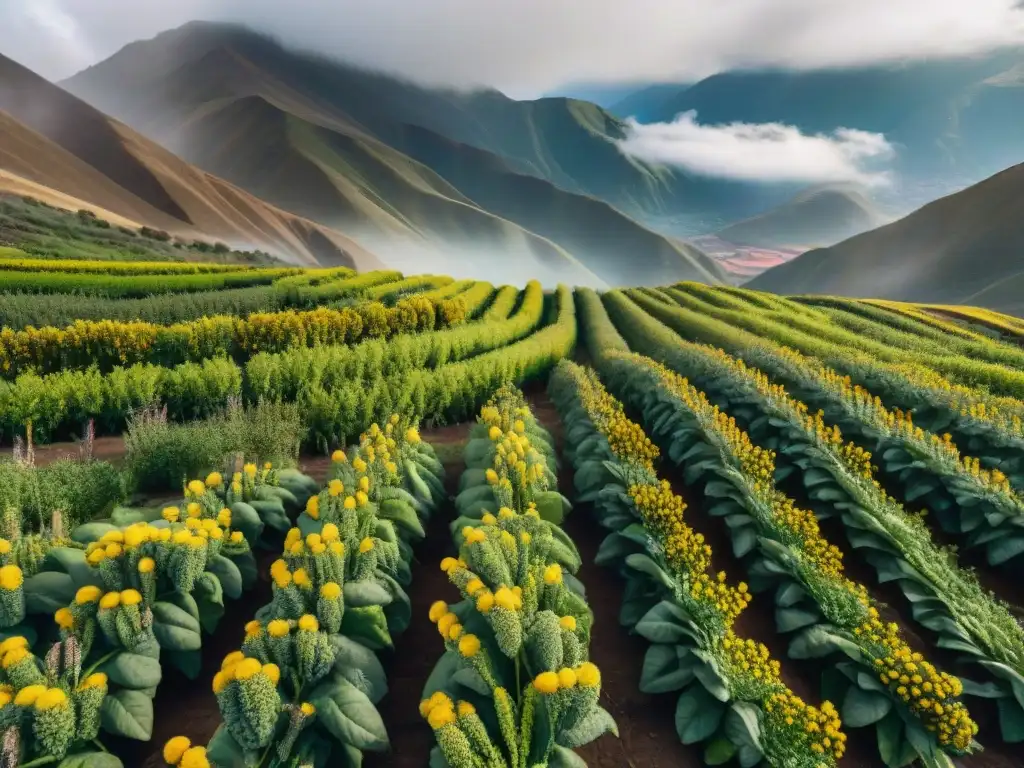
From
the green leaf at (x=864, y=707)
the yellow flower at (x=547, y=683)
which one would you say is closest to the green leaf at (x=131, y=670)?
the yellow flower at (x=547, y=683)

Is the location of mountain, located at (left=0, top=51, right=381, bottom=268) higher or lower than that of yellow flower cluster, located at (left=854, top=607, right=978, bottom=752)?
higher

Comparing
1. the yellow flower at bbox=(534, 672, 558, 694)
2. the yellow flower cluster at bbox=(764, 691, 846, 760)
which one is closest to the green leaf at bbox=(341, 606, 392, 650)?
the yellow flower at bbox=(534, 672, 558, 694)

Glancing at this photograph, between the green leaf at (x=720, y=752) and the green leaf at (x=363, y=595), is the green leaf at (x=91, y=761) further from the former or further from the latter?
the green leaf at (x=720, y=752)

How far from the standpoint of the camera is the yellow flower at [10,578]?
3197 mm

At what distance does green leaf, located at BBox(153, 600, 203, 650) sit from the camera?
11.5 feet

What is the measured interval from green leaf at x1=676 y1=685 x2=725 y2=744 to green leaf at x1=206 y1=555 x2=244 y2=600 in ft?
10.8

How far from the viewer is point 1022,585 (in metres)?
5.75

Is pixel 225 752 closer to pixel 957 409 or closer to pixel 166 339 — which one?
pixel 957 409

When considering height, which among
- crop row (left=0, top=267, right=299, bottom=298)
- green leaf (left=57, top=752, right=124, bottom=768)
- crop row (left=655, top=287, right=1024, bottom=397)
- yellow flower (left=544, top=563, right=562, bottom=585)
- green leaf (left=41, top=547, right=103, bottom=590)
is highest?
crop row (left=655, top=287, right=1024, bottom=397)

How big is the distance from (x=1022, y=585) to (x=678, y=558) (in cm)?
420

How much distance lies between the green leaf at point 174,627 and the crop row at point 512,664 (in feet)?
5.25

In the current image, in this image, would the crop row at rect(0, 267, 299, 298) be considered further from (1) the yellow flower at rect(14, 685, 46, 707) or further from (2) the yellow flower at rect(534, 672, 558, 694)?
(2) the yellow flower at rect(534, 672, 558, 694)

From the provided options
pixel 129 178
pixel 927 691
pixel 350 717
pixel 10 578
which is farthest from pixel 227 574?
pixel 129 178

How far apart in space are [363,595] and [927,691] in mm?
3831
